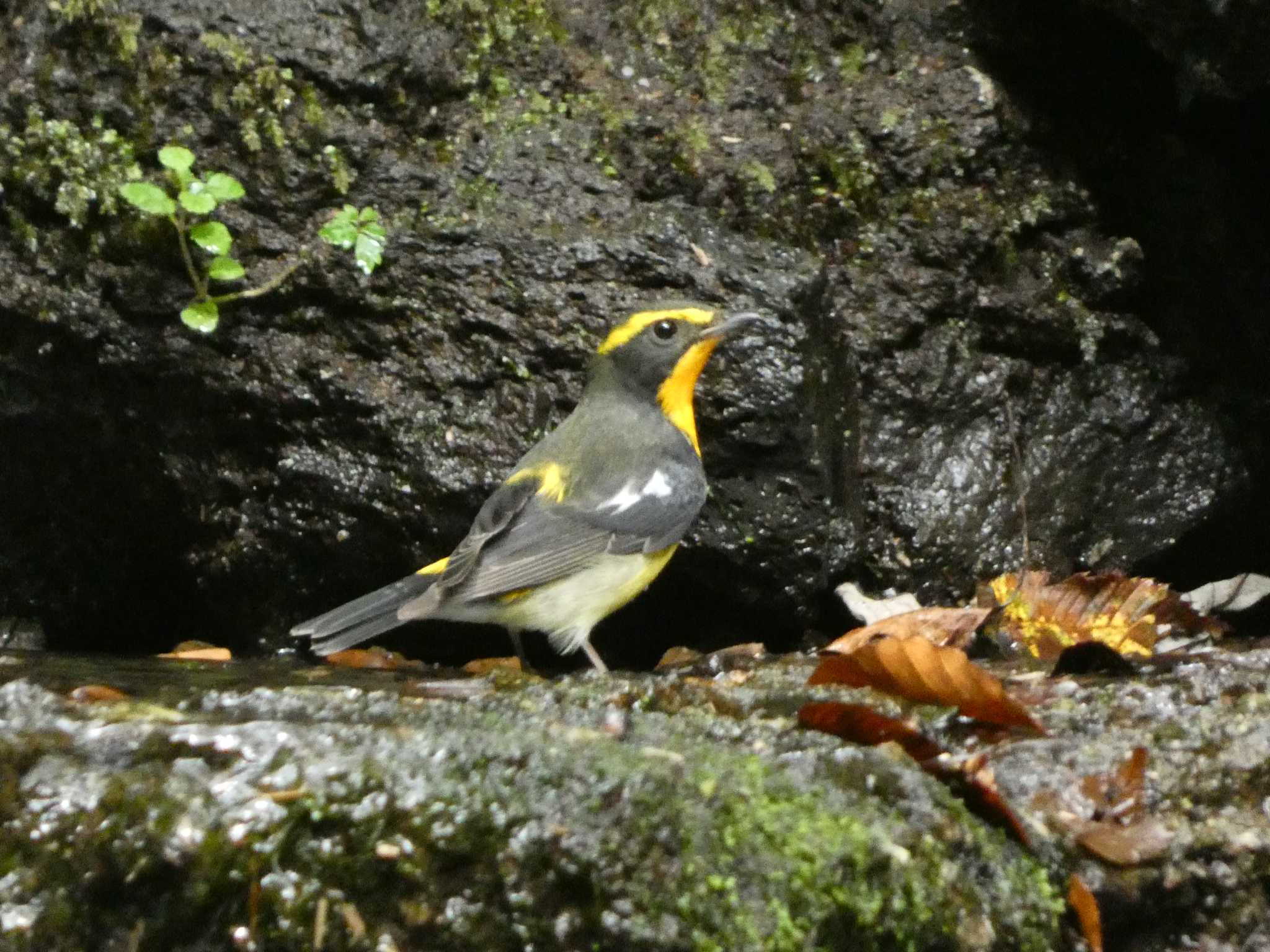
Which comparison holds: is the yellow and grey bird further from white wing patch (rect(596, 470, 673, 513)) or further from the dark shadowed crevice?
the dark shadowed crevice

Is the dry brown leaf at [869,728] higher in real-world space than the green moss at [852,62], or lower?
lower

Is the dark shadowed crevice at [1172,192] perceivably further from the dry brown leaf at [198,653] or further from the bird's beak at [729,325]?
the dry brown leaf at [198,653]

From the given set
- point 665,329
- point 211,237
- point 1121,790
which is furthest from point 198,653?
point 1121,790

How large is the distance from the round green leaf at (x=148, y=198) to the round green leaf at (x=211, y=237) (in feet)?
0.42

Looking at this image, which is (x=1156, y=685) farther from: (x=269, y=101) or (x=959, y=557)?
(x=269, y=101)

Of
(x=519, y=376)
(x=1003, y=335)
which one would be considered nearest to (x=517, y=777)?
(x=519, y=376)

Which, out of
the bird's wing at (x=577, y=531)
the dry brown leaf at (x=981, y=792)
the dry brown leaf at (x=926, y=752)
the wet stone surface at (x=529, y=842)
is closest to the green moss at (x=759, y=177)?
the bird's wing at (x=577, y=531)

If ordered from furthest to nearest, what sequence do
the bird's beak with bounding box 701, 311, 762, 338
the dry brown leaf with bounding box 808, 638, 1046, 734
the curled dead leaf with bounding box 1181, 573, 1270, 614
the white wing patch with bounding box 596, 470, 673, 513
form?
the curled dead leaf with bounding box 1181, 573, 1270, 614 < the bird's beak with bounding box 701, 311, 762, 338 < the white wing patch with bounding box 596, 470, 673, 513 < the dry brown leaf with bounding box 808, 638, 1046, 734

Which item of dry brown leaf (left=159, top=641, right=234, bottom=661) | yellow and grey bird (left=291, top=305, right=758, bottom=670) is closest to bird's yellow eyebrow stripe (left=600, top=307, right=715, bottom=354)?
yellow and grey bird (left=291, top=305, right=758, bottom=670)

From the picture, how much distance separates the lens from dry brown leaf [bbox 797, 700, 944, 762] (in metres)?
2.95

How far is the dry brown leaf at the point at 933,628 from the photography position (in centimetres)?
455

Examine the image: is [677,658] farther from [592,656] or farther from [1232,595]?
[1232,595]

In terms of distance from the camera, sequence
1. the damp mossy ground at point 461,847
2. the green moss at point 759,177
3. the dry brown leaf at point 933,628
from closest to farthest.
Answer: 1. the damp mossy ground at point 461,847
2. the dry brown leaf at point 933,628
3. the green moss at point 759,177

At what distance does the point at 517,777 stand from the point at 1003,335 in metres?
3.85
